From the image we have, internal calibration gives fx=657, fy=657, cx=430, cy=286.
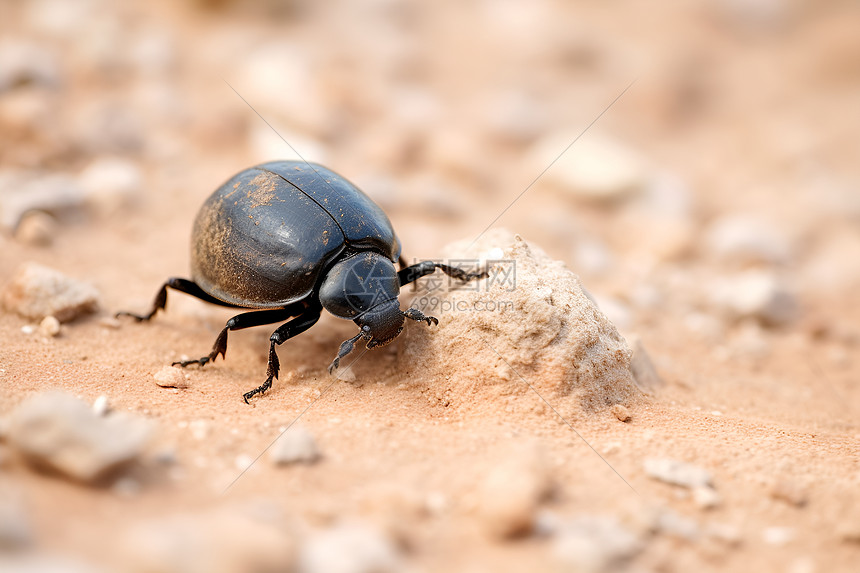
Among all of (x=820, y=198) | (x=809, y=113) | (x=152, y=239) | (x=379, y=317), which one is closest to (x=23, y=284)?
(x=152, y=239)

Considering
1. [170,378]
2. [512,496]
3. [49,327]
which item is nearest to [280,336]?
[170,378]

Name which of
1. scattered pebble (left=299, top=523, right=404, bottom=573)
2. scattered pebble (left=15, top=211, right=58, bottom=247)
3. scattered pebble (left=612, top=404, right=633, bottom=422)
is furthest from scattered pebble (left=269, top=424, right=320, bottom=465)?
scattered pebble (left=15, top=211, right=58, bottom=247)

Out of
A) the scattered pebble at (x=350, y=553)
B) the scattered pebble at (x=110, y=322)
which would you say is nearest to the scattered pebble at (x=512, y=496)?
the scattered pebble at (x=350, y=553)

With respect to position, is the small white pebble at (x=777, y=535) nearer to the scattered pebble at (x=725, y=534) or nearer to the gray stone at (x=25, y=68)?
the scattered pebble at (x=725, y=534)

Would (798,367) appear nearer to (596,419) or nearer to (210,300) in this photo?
(596,419)

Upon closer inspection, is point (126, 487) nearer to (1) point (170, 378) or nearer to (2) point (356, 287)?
(1) point (170, 378)
